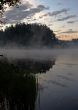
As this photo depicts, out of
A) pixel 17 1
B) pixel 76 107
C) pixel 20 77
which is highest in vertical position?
pixel 17 1

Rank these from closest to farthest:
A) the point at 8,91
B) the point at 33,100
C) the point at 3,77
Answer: the point at 33,100 < the point at 8,91 < the point at 3,77

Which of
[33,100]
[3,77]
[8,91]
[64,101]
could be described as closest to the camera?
[33,100]

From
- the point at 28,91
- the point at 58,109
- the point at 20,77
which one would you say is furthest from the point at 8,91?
the point at 20,77

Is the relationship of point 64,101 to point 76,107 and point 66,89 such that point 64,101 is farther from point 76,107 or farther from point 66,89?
point 66,89

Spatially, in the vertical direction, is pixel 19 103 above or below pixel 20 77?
above

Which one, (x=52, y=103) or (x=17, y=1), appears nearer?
(x=52, y=103)

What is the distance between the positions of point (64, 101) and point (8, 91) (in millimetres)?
4458

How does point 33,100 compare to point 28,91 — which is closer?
point 33,100

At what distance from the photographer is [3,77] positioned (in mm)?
30812

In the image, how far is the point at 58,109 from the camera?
1934 centimetres

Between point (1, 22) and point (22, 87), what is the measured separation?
68.3 feet

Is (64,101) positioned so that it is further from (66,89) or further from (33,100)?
(66,89)

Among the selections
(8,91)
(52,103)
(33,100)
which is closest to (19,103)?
(33,100)

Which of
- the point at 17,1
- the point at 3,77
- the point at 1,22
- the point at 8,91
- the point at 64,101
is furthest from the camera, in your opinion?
the point at 1,22
